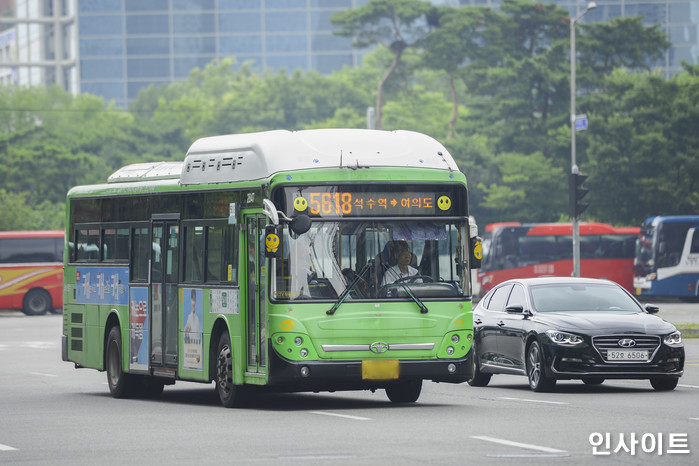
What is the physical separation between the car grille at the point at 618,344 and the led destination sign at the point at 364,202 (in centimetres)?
269

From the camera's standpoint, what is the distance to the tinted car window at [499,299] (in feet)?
66.5

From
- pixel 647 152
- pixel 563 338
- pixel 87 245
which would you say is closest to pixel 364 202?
pixel 563 338

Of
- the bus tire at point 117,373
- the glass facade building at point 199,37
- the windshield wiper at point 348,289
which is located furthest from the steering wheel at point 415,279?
the glass facade building at point 199,37

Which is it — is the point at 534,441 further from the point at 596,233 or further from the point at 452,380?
the point at 596,233

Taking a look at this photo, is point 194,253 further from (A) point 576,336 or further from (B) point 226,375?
(A) point 576,336

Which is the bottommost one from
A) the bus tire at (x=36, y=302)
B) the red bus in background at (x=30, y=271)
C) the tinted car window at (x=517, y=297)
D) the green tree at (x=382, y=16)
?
the bus tire at (x=36, y=302)

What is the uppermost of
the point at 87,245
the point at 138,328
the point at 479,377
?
the point at 87,245

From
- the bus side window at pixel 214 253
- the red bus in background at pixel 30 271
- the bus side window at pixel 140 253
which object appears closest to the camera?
the bus side window at pixel 214 253

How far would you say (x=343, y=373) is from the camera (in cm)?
1570

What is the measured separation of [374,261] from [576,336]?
321 centimetres

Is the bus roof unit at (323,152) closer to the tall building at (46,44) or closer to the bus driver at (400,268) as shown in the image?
the bus driver at (400,268)

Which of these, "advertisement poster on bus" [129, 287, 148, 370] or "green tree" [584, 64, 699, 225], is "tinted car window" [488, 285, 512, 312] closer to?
"advertisement poster on bus" [129, 287, 148, 370]

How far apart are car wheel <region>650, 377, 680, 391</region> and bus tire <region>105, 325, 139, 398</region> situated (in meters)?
6.41

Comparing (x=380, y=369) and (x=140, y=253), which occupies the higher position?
(x=140, y=253)
